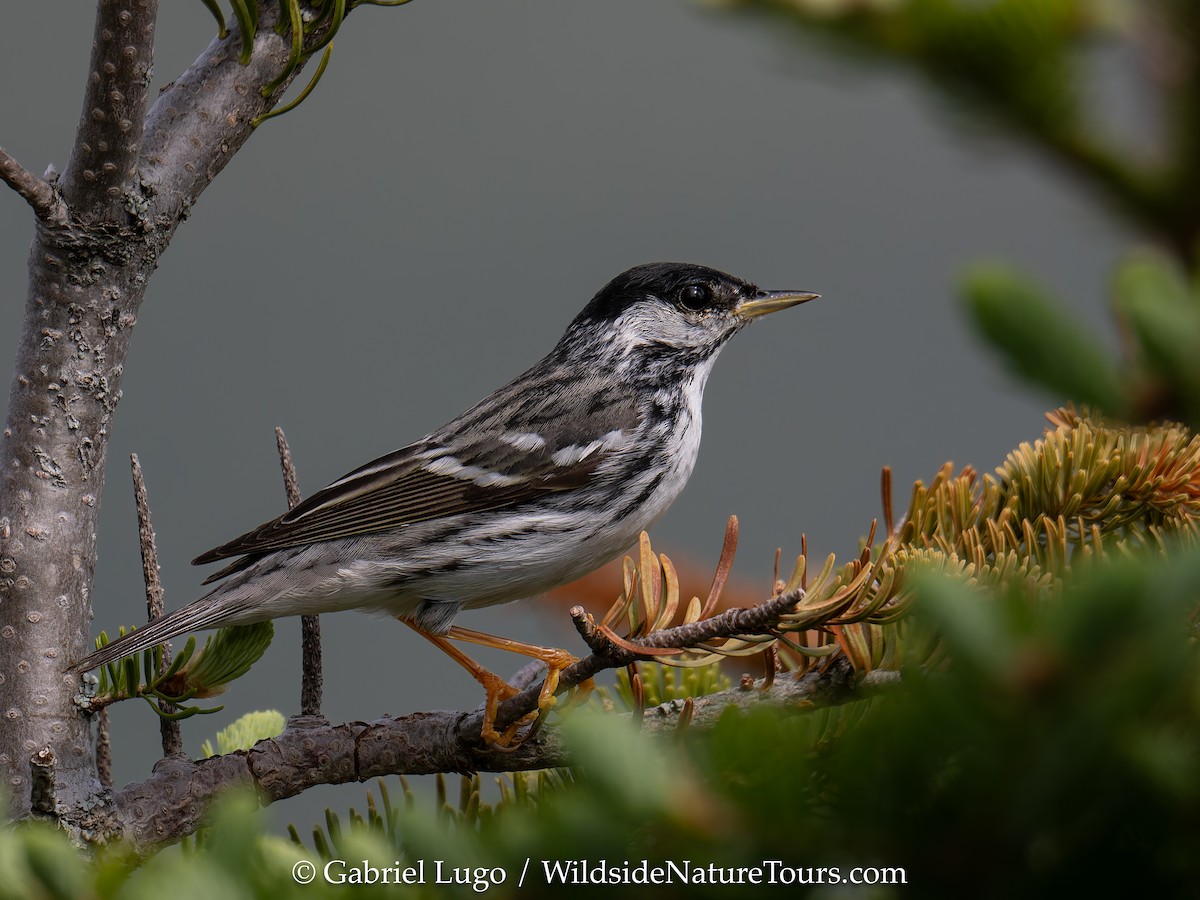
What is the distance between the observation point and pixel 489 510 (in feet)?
8.08

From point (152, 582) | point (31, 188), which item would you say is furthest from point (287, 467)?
point (31, 188)

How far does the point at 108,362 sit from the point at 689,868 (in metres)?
1.36

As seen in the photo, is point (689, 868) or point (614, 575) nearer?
point (689, 868)

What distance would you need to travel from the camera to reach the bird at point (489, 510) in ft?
7.65

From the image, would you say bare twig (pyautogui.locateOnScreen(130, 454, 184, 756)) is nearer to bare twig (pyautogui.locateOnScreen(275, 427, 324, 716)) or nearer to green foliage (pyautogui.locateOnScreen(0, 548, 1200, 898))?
bare twig (pyautogui.locateOnScreen(275, 427, 324, 716))

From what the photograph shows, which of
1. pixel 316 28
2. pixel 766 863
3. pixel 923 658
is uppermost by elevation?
pixel 316 28

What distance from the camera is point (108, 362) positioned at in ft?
5.35

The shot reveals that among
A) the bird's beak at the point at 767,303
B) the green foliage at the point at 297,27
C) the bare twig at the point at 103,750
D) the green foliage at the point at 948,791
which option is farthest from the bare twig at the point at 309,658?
the bird's beak at the point at 767,303

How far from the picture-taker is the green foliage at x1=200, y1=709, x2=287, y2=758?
187cm

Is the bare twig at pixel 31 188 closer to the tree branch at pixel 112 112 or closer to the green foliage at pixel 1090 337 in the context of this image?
the tree branch at pixel 112 112

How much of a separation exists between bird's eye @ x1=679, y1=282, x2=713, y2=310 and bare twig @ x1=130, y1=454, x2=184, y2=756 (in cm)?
164

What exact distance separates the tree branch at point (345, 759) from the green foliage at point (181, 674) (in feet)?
0.33

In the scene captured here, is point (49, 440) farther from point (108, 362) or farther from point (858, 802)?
point (858, 802)

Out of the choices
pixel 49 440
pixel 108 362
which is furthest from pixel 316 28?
pixel 49 440
